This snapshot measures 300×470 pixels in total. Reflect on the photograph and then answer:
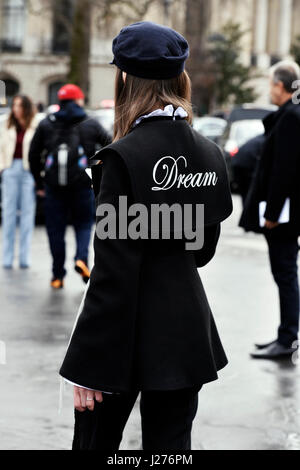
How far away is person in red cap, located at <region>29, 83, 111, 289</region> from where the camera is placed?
9453 mm

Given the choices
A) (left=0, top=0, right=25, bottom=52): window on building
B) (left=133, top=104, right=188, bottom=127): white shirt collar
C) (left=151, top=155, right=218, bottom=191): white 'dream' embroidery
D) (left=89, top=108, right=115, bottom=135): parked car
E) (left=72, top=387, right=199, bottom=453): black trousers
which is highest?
(left=133, top=104, right=188, bottom=127): white shirt collar

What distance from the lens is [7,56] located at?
2416 inches

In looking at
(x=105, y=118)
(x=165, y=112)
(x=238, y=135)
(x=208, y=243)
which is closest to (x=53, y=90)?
(x=105, y=118)

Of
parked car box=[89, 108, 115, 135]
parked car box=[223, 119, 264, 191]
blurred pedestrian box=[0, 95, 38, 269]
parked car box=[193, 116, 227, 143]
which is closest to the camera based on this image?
blurred pedestrian box=[0, 95, 38, 269]

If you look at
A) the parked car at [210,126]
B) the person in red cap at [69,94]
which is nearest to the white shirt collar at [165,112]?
the person in red cap at [69,94]

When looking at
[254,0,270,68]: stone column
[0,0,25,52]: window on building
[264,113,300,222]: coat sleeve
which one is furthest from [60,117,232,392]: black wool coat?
[254,0,270,68]: stone column

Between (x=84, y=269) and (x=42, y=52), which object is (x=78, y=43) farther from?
(x=84, y=269)

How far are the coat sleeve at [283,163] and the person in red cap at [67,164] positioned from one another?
2987 millimetres

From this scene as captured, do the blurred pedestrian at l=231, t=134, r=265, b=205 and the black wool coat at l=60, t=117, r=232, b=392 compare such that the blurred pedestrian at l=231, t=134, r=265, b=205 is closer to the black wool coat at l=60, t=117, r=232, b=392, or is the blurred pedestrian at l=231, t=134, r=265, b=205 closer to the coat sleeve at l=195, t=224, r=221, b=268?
the coat sleeve at l=195, t=224, r=221, b=268

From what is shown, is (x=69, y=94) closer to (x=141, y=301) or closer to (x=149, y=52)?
(x=149, y=52)

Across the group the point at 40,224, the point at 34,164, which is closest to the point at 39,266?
the point at 34,164

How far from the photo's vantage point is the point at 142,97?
3.28 metres

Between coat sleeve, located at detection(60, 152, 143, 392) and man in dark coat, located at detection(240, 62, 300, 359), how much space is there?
11.8 ft
